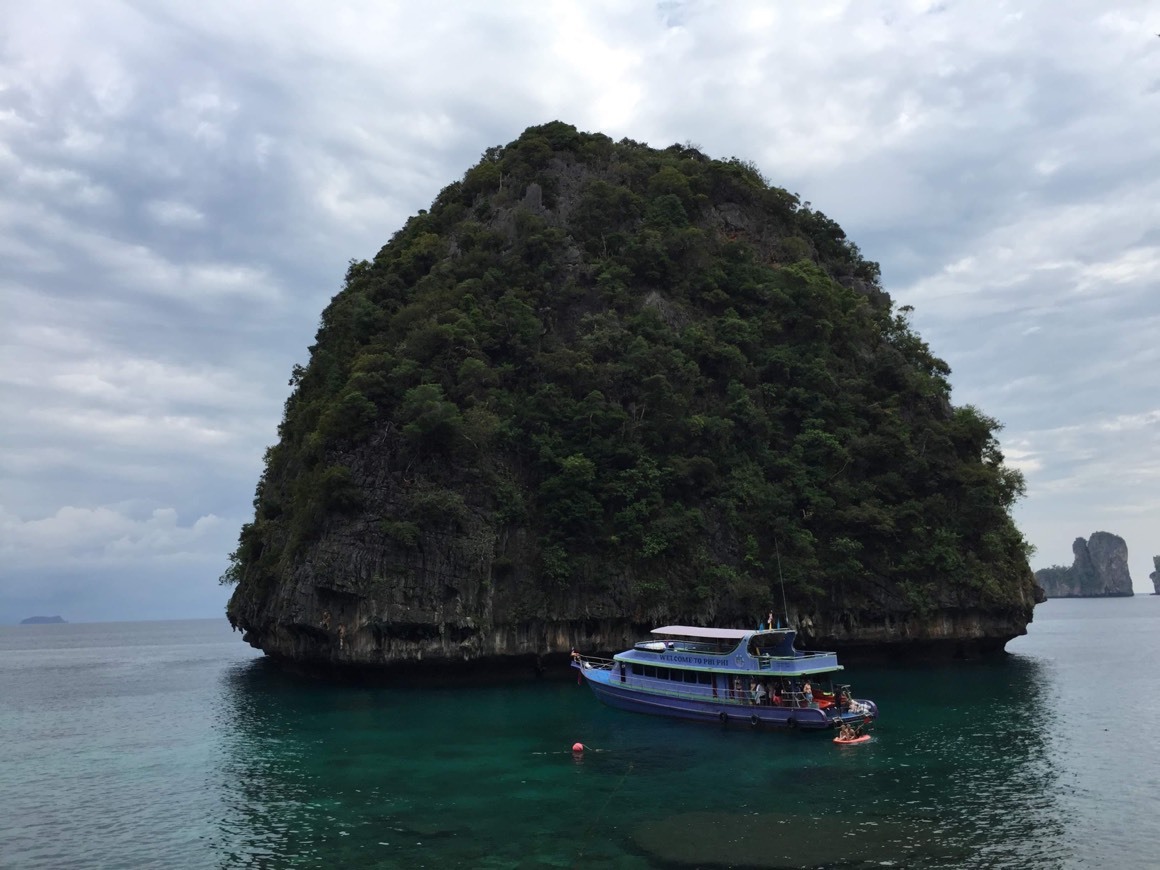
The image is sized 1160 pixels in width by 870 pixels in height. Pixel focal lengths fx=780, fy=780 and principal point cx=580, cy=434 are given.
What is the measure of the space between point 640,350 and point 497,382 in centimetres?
1063

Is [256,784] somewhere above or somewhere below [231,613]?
below

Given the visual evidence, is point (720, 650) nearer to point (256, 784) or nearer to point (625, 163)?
point (256, 784)

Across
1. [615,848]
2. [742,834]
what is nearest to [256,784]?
[615,848]

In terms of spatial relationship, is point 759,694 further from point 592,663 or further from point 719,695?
point 592,663

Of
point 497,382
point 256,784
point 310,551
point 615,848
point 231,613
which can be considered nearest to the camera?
point 615,848

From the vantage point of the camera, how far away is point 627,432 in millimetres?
54688

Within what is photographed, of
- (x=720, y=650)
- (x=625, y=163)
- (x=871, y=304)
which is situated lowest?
(x=720, y=650)

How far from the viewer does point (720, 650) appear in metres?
37.1

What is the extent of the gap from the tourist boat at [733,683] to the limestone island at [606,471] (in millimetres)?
10831

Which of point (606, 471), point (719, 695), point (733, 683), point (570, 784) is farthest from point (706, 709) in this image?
point (606, 471)

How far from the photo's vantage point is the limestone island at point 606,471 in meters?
48.4

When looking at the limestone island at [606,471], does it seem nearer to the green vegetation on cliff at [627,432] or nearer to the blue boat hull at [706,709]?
the green vegetation on cliff at [627,432]

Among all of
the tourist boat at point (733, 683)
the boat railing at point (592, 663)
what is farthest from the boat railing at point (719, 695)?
the boat railing at point (592, 663)

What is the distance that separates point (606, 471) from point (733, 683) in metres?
20.1
